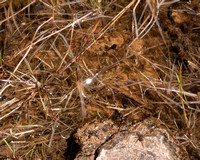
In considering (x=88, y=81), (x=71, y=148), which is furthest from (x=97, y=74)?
(x=71, y=148)

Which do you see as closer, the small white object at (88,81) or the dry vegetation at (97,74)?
the dry vegetation at (97,74)

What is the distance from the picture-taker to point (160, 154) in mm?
1295

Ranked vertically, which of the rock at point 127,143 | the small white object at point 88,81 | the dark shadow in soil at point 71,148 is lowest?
the dark shadow in soil at point 71,148

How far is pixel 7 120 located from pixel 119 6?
1389 mm

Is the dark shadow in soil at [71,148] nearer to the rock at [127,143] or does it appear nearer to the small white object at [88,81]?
the rock at [127,143]

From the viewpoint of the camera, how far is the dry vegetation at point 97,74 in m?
1.60

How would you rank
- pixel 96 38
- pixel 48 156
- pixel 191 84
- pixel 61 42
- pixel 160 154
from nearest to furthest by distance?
pixel 160 154
pixel 48 156
pixel 191 84
pixel 96 38
pixel 61 42

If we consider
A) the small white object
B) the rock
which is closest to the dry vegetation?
the small white object

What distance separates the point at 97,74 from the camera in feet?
5.80

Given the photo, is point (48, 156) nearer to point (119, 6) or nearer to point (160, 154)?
point (160, 154)

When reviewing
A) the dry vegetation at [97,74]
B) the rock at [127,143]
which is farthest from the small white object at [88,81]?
the rock at [127,143]

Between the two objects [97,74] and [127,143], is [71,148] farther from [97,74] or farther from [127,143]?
[97,74]

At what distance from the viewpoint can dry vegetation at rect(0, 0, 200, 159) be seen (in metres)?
1.60

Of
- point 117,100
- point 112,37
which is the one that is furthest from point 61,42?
point 117,100
